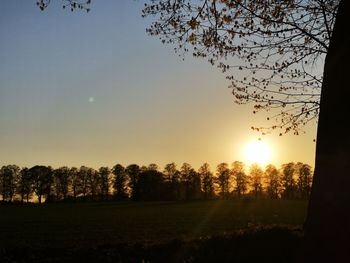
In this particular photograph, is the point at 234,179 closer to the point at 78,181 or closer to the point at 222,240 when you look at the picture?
the point at 78,181

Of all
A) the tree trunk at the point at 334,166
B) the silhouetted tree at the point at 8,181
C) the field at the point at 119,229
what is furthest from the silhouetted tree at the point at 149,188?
the tree trunk at the point at 334,166

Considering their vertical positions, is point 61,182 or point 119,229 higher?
point 61,182

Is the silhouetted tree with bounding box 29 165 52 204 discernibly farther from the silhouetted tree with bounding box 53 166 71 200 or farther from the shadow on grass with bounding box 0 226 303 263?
the shadow on grass with bounding box 0 226 303 263

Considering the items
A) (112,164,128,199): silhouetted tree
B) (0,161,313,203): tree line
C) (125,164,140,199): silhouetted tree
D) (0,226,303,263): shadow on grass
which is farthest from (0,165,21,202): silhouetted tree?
(0,226,303,263): shadow on grass

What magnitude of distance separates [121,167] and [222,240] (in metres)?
124

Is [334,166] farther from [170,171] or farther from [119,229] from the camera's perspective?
[170,171]

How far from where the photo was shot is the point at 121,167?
445 feet

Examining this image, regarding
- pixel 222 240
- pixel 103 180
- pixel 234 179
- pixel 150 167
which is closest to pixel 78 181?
pixel 103 180

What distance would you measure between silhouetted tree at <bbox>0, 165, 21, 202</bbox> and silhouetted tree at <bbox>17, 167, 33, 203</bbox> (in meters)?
1.19

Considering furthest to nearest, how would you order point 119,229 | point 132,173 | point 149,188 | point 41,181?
point 132,173, point 41,181, point 149,188, point 119,229

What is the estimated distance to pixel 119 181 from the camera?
131750mm

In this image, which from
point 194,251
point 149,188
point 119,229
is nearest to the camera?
point 194,251

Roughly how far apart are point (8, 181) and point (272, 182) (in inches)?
3063

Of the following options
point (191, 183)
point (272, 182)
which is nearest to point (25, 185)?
point (191, 183)
